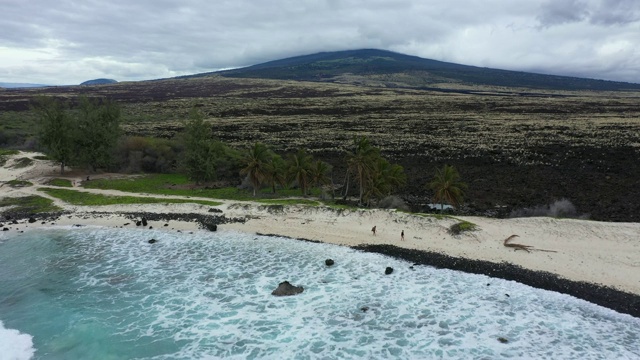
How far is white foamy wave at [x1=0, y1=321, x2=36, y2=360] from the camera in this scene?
18.8 meters

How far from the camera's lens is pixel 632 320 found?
2072 cm

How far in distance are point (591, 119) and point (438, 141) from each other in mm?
62146

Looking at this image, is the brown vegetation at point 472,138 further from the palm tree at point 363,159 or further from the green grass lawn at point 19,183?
the green grass lawn at point 19,183

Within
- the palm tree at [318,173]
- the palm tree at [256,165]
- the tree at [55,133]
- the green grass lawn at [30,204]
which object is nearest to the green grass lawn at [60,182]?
the tree at [55,133]

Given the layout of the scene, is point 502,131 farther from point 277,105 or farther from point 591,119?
point 277,105

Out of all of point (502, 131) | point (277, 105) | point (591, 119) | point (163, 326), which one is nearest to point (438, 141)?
point (502, 131)

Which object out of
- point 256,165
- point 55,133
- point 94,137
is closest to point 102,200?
point 94,137

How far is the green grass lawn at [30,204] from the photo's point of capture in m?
40.3

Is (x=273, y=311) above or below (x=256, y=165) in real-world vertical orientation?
below

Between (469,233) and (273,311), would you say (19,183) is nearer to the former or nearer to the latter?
(273,311)

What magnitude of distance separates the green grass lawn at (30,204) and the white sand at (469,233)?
130 cm

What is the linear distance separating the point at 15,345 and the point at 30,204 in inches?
1090

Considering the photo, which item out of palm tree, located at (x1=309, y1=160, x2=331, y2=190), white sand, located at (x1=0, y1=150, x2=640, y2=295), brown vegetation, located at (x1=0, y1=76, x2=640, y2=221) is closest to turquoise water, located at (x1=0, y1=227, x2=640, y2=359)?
white sand, located at (x1=0, y1=150, x2=640, y2=295)

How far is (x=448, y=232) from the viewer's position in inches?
1248
